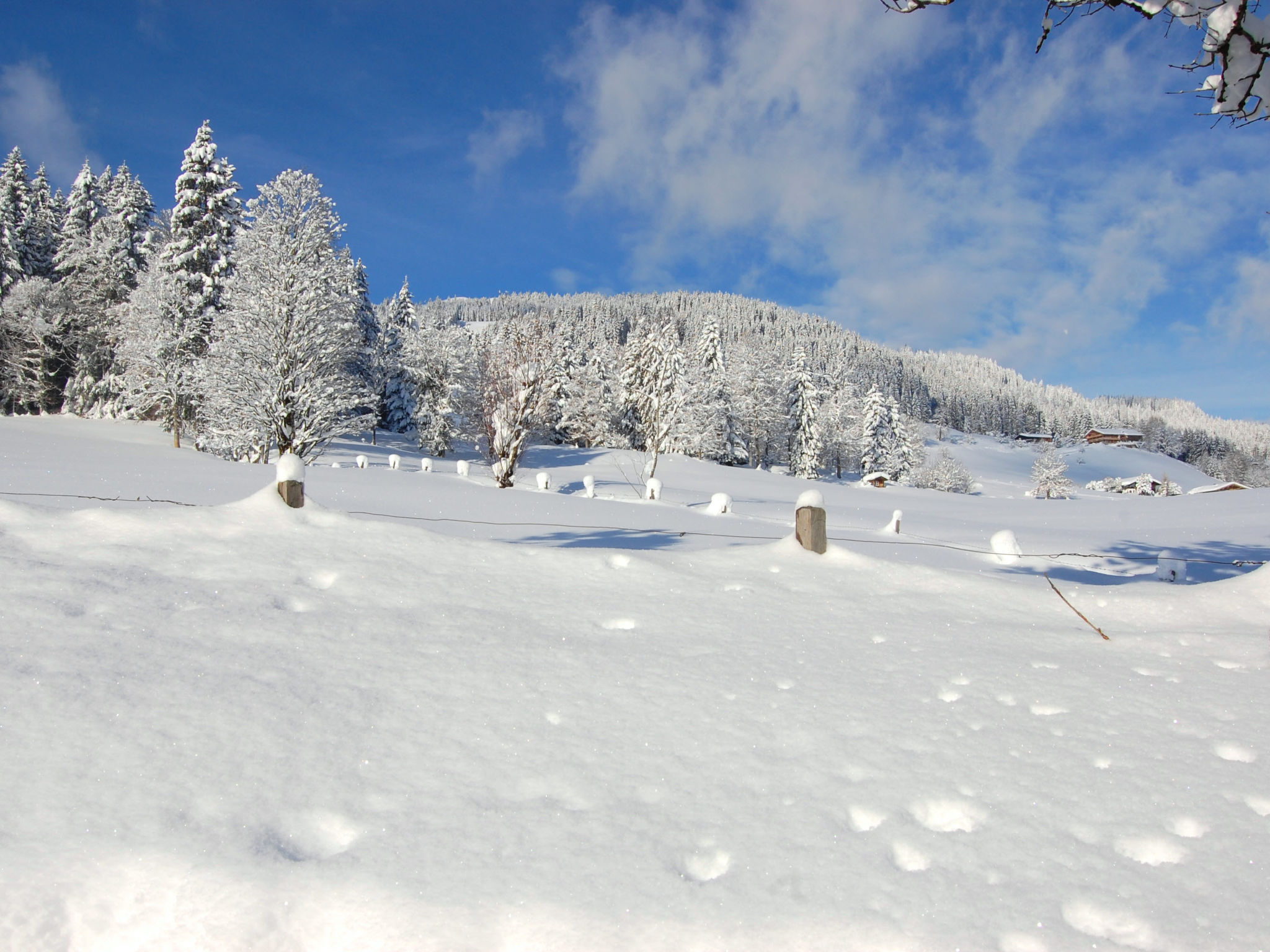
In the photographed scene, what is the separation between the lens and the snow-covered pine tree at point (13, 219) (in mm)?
37125

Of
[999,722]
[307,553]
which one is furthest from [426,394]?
[999,722]

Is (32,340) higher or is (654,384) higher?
(654,384)

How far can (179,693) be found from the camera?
272cm

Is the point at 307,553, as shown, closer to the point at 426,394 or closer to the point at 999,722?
the point at 999,722

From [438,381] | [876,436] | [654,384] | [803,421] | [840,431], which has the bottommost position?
[876,436]

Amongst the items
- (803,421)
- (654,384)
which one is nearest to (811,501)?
(654,384)

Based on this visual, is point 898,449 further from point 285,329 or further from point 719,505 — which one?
point 285,329

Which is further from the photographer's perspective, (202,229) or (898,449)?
(898,449)

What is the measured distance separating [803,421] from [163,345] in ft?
125

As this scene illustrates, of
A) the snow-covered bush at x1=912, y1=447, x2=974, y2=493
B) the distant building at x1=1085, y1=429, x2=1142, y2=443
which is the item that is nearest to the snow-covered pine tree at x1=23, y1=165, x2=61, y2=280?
the snow-covered bush at x1=912, y1=447, x2=974, y2=493

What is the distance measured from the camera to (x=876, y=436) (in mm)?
55781

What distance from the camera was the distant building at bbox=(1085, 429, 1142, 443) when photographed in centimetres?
13125

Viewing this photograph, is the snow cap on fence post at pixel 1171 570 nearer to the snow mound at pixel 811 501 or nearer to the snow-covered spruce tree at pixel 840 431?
the snow mound at pixel 811 501

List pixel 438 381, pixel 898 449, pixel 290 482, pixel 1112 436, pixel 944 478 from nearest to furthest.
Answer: pixel 290 482 → pixel 438 381 → pixel 898 449 → pixel 944 478 → pixel 1112 436
